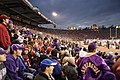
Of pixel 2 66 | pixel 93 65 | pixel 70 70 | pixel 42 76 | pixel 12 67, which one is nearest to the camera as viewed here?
pixel 42 76

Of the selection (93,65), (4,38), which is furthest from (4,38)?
(93,65)

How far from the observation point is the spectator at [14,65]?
5480mm

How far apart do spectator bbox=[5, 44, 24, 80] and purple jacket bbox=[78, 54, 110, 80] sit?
1420 millimetres

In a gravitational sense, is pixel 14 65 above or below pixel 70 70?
above

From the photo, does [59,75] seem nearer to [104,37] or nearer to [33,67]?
[33,67]

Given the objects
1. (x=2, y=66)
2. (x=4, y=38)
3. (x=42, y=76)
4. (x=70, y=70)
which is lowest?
(x=70, y=70)

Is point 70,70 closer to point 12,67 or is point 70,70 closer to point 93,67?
point 93,67

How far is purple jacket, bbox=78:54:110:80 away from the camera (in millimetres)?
5148

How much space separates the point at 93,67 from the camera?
5.25 m

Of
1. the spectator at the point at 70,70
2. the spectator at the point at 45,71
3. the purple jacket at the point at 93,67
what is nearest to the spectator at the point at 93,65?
the purple jacket at the point at 93,67

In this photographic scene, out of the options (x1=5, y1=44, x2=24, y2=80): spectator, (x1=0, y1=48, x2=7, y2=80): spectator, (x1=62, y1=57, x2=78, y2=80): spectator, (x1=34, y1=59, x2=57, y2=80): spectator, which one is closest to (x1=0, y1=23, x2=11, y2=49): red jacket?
(x1=5, y1=44, x2=24, y2=80): spectator

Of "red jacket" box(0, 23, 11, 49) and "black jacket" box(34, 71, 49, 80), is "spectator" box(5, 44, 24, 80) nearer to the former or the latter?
"red jacket" box(0, 23, 11, 49)

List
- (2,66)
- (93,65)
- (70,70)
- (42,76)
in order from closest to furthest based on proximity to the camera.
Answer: (42,76)
(2,66)
(93,65)
(70,70)

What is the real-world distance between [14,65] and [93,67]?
169cm
